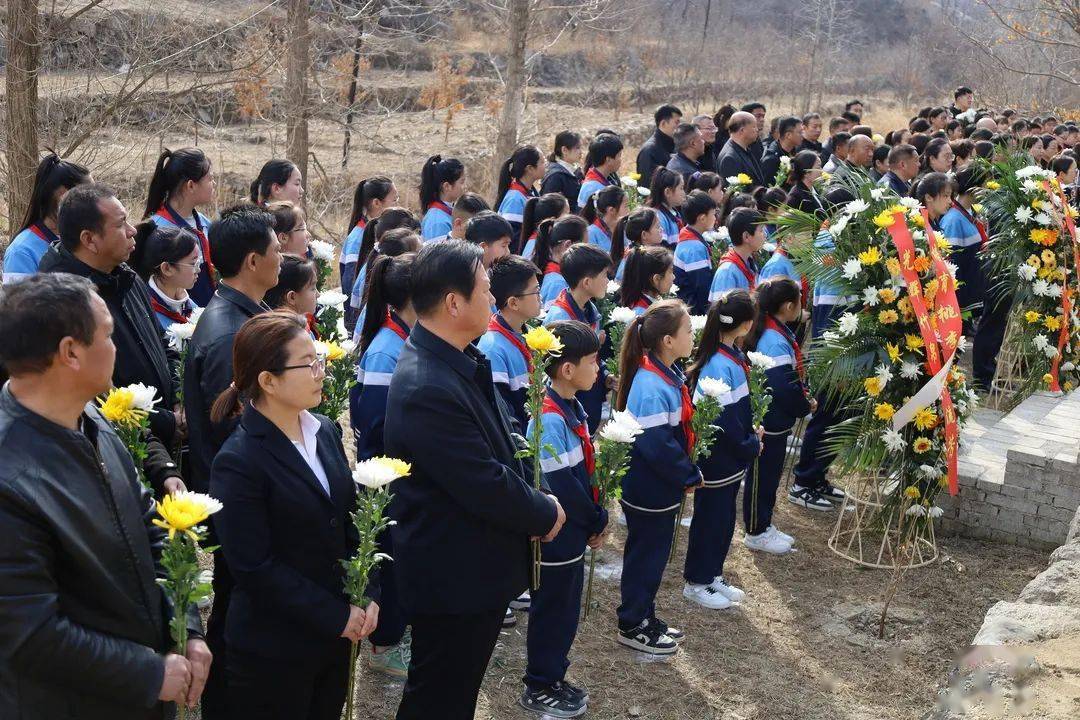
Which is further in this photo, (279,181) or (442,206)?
(442,206)

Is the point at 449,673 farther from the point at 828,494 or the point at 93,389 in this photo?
the point at 828,494

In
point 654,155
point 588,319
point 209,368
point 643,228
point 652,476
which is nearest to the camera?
point 209,368

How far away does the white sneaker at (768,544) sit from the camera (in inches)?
276

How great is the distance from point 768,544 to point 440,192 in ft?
13.3

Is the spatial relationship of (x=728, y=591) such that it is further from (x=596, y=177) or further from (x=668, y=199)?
(x=596, y=177)

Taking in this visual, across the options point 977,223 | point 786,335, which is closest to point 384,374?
point 786,335

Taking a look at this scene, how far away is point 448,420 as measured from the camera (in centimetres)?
371

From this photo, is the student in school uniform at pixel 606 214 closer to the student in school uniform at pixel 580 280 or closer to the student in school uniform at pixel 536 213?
the student in school uniform at pixel 536 213

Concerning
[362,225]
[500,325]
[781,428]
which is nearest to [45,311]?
[500,325]

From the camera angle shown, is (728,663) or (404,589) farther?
(728,663)

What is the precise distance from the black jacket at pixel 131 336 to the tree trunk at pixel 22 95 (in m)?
3.25

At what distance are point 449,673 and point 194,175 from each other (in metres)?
3.87

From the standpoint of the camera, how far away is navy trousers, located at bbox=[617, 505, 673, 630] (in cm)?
555

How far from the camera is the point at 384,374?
17.0 feet
